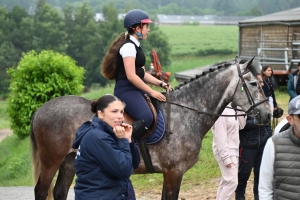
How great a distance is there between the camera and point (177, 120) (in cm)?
729

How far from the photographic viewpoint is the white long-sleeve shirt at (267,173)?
4289mm

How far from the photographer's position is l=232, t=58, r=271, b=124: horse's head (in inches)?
282

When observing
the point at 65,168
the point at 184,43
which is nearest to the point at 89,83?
the point at 184,43

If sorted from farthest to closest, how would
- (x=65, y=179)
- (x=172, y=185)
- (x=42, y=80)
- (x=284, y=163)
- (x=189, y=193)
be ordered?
(x=42, y=80) < (x=189, y=193) < (x=65, y=179) < (x=172, y=185) < (x=284, y=163)

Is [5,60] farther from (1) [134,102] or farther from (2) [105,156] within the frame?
(2) [105,156]

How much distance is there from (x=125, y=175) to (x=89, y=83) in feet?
222

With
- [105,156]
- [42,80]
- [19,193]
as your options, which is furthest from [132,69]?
[42,80]

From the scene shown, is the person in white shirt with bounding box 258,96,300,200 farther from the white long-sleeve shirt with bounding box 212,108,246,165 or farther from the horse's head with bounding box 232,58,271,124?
the white long-sleeve shirt with bounding box 212,108,246,165

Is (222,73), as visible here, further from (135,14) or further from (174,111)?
(135,14)

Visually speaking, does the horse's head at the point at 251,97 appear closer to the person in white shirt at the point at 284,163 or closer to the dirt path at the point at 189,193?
the dirt path at the point at 189,193

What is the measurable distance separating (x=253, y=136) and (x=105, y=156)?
3894mm

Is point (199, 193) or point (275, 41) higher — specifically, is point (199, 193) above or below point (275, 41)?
below

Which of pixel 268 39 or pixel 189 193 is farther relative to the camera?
pixel 268 39

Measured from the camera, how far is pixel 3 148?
24047mm
